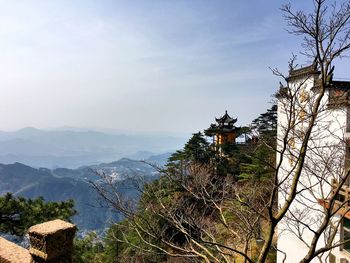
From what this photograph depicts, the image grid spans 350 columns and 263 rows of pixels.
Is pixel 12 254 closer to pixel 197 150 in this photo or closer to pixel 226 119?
pixel 197 150

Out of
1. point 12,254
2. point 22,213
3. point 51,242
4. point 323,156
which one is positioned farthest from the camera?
point 22,213

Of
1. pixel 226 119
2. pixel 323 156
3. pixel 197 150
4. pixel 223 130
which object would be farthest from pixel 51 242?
pixel 226 119

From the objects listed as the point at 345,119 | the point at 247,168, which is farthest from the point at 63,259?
the point at 247,168

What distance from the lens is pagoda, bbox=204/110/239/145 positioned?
3242cm

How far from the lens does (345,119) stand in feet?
33.1

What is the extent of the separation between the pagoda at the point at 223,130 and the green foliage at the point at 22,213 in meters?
21.0

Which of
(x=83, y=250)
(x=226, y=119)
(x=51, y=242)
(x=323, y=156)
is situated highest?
(x=226, y=119)

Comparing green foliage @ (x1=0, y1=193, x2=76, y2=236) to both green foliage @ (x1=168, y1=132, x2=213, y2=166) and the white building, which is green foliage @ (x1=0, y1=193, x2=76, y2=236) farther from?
green foliage @ (x1=168, y1=132, x2=213, y2=166)

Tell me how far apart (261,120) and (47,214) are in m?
23.4

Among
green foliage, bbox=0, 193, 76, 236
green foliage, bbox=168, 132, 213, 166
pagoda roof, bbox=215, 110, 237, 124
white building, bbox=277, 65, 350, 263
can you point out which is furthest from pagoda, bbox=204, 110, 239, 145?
green foliage, bbox=0, 193, 76, 236

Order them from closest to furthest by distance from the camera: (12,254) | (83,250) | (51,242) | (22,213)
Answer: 1. (51,242)
2. (12,254)
3. (22,213)
4. (83,250)

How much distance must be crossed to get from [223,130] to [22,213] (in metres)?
25.3

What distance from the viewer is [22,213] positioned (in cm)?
1201

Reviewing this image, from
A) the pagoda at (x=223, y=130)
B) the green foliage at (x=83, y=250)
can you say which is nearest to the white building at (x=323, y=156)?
the green foliage at (x=83, y=250)
